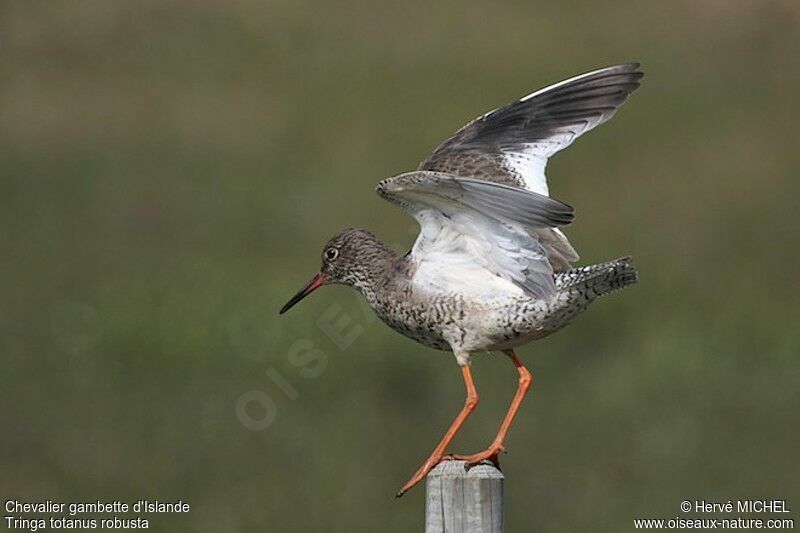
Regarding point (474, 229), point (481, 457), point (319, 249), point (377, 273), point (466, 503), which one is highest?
point (474, 229)

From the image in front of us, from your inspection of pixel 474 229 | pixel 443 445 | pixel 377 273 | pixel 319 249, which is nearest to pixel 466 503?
pixel 443 445

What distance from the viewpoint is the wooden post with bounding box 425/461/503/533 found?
17.9 ft

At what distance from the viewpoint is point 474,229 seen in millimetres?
7094

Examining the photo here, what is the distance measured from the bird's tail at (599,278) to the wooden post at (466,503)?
1600 mm

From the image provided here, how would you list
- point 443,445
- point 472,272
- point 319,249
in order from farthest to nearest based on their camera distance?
point 319,249 < point 472,272 < point 443,445

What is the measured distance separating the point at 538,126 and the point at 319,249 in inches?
193

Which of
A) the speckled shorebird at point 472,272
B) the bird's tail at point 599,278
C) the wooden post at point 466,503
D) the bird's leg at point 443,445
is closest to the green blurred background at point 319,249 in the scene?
the speckled shorebird at point 472,272

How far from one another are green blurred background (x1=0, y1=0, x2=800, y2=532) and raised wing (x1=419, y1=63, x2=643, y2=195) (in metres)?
2.38

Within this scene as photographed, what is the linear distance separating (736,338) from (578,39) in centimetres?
550

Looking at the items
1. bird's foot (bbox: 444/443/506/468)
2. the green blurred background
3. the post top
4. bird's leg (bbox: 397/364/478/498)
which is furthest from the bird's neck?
the green blurred background

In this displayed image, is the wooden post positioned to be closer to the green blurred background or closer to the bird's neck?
the bird's neck

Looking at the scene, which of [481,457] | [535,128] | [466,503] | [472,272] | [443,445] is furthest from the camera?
[535,128]

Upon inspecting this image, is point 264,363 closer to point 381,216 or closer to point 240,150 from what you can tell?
point 381,216

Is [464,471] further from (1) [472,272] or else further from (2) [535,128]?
(2) [535,128]
